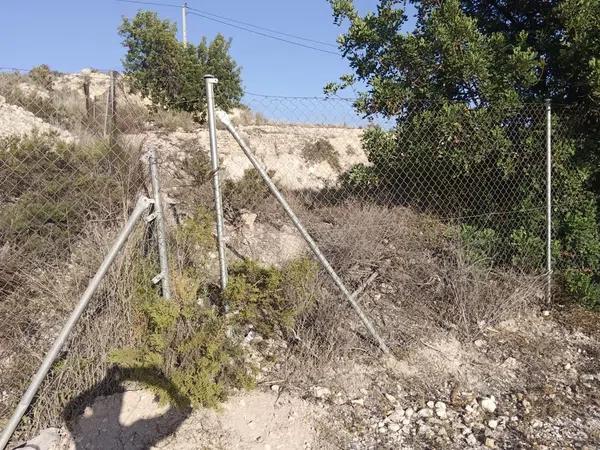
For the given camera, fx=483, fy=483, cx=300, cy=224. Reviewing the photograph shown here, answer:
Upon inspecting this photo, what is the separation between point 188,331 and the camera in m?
3.24

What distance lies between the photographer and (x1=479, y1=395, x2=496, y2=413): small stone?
3307mm

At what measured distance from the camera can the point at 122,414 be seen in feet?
9.82

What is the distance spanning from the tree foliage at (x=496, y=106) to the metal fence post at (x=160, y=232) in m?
2.48

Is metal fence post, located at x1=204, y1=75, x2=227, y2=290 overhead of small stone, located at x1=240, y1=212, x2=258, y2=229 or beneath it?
overhead

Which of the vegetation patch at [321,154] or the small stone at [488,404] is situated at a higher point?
the vegetation patch at [321,154]

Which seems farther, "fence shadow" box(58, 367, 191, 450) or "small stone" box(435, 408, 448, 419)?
"small stone" box(435, 408, 448, 419)

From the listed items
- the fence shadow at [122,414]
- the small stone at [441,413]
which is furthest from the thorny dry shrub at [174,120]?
the small stone at [441,413]

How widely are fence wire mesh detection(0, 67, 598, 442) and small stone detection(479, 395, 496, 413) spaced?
2.60ft

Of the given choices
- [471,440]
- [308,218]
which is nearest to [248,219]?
[308,218]

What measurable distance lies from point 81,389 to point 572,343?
394 centimetres

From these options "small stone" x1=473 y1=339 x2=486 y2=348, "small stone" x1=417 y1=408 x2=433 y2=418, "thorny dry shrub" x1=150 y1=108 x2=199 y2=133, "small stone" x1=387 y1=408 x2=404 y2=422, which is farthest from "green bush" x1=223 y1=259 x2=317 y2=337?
"thorny dry shrub" x1=150 y1=108 x2=199 y2=133

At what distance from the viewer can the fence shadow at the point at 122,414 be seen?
9.43 feet

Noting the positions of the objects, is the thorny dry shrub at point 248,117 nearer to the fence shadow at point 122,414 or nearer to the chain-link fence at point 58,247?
the chain-link fence at point 58,247

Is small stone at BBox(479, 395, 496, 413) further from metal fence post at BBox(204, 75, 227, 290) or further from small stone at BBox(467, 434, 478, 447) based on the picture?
metal fence post at BBox(204, 75, 227, 290)
